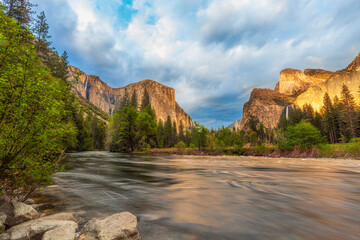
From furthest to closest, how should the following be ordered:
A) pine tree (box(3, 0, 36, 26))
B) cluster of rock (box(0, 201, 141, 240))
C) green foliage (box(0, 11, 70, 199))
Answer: pine tree (box(3, 0, 36, 26)) < green foliage (box(0, 11, 70, 199)) < cluster of rock (box(0, 201, 141, 240))

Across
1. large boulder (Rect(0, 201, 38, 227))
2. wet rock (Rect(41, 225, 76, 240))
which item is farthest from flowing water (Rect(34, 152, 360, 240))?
wet rock (Rect(41, 225, 76, 240))

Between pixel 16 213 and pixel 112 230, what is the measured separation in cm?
301

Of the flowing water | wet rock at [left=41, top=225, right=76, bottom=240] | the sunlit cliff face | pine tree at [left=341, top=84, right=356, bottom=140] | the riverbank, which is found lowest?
the flowing water

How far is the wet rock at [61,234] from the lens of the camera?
3.20m

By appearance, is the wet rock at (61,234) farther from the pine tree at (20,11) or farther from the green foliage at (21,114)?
the pine tree at (20,11)

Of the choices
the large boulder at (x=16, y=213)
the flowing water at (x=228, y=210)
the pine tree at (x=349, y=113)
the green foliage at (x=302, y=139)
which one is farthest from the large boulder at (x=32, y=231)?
the pine tree at (x=349, y=113)

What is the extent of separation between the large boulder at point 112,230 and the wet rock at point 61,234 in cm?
29

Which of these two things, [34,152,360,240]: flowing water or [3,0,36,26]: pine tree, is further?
[3,0,36,26]: pine tree

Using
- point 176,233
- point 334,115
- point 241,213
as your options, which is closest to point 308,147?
point 241,213

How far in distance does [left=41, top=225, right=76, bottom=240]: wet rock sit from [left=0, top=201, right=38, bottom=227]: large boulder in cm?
187

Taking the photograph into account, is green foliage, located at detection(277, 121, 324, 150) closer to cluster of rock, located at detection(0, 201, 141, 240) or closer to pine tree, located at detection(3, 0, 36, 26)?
cluster of rock, located at detection(0, 201, 141, 240)

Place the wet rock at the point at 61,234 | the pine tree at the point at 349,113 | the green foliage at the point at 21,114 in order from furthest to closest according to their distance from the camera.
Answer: the pine tree at the point at 349,113, the green foliage at the point at 21,114, the wet rock at the point at 61,234

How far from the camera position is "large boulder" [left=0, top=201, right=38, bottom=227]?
4191 millimetres

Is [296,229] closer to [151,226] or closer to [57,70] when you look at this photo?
[151,226]
